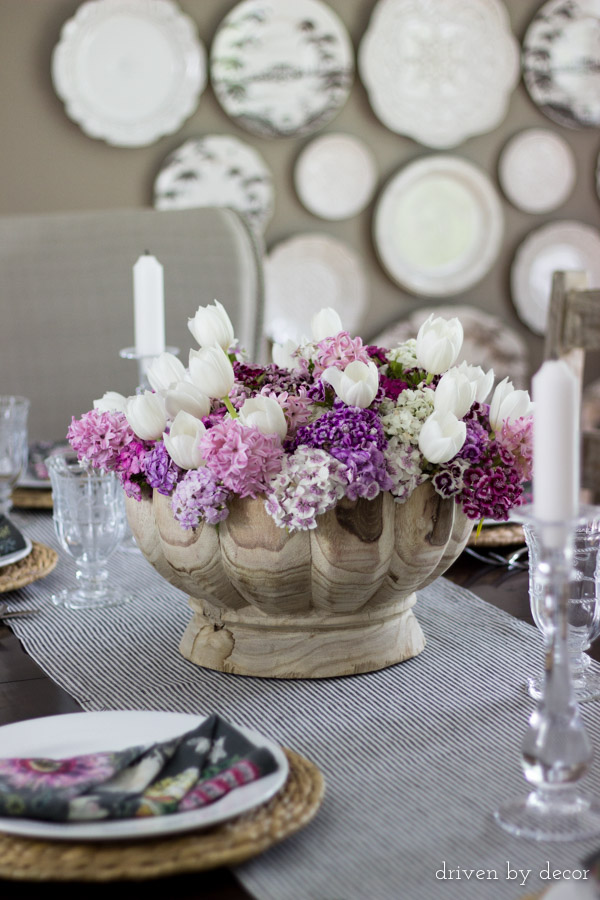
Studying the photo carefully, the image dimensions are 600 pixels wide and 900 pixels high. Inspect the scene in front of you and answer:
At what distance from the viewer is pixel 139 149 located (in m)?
3.36

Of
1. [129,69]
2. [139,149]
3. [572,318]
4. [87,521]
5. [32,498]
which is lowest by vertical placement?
[32,498]

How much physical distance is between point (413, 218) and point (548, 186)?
22.2 inches

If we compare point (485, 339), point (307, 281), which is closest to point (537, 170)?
point (485, 339)

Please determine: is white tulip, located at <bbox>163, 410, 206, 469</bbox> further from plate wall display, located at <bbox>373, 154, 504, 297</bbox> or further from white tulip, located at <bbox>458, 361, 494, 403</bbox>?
plate wall display, located at <bbox>373, 154, 504, 297</bbox>

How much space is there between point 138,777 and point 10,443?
67 centimetres

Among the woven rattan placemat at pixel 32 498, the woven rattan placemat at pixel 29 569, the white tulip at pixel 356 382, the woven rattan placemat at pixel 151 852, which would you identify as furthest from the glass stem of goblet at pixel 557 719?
the woven rattan placemat at pixel 32 498

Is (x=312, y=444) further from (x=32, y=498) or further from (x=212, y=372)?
(x=32, y=498)

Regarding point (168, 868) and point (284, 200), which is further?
point (284, 200)

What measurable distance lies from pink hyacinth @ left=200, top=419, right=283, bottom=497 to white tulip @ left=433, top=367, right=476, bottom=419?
0.13 metres

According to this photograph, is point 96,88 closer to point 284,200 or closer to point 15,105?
point 15,105

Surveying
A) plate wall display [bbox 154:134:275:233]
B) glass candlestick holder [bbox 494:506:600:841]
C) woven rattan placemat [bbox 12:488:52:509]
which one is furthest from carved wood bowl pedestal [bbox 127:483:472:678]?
plate wall display [bbox 154:134:275:233]

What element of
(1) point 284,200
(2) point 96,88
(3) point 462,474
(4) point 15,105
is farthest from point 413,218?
(3) point 462,474

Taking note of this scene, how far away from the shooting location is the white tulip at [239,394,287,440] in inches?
31.2

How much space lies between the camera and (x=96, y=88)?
3.28m
